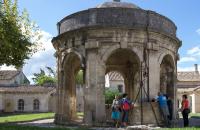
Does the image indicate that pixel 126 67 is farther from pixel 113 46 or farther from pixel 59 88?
pixel 113 46

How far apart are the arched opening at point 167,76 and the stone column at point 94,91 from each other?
4866mm

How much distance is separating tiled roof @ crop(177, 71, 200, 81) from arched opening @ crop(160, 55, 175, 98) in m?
43.8

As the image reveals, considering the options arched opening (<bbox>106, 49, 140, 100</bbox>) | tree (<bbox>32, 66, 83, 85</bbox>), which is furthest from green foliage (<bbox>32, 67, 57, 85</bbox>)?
arched opening (<bbox>106, 49, 140, 100</bbox>)

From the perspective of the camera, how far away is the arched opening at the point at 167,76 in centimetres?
2126

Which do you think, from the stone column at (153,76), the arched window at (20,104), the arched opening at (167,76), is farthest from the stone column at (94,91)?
the arched window at (20,104)

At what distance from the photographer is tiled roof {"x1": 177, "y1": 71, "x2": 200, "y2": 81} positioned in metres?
65.0

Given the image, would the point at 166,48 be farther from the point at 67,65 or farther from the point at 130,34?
the point at 67,65

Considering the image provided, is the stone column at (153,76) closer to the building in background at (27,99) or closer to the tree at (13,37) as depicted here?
the tree at (13,37)

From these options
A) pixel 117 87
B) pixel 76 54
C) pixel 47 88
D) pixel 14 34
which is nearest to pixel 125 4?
pixel 76 54

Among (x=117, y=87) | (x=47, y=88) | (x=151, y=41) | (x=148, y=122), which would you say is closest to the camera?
(x=148, y=122)

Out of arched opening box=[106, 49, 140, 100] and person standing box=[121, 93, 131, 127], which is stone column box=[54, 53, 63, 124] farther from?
person standing box=[121, 93, 131, 127]

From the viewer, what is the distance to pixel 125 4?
2073cm

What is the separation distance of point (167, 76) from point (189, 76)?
45579mm

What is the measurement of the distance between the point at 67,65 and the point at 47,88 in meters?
35.0
